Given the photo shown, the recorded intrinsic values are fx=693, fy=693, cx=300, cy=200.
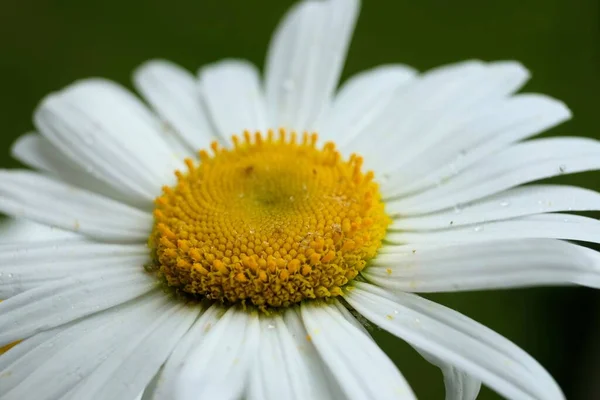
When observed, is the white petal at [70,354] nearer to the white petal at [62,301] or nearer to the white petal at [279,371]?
the white petal at [62,301]

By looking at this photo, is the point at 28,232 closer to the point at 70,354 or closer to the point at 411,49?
the point at 70,354

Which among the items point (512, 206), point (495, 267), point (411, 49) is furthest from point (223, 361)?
point (411, 49)

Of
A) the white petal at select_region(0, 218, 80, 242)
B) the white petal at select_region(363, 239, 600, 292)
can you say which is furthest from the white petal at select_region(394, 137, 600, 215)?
the white petal at select_region(0, 218, 80, 242)

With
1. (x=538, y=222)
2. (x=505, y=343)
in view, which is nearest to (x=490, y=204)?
(x=538, y=222)

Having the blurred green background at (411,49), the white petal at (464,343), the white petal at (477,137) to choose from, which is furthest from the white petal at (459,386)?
the blurred green background at (411,49)

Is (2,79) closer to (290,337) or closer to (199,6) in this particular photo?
(199,6)

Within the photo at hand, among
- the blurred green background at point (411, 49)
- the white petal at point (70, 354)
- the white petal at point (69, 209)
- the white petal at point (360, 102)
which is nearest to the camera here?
the white petal at point (70, 354)

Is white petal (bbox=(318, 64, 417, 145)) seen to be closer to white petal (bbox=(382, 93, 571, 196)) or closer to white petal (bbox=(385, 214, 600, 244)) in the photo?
white petal (bbox=(382, 93, 571, 196))

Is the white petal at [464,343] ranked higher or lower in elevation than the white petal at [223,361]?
higher
